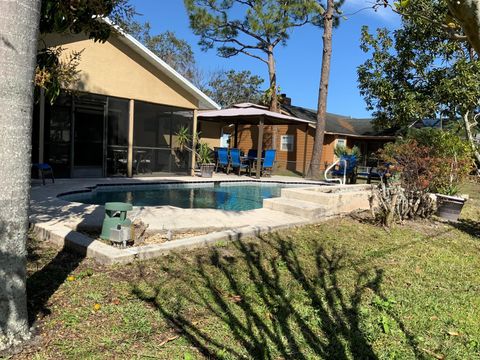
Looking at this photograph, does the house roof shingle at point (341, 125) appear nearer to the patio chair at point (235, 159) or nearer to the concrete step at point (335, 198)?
the patio chair at point (235, 159)

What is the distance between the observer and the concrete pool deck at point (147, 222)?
4293mm

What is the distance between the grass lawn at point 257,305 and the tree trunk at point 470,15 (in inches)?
82.9

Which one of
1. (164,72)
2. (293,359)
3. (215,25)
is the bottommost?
(293,359)

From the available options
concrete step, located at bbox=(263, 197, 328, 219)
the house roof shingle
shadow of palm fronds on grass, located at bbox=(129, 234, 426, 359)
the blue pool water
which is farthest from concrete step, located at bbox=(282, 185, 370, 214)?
the house roof shingle

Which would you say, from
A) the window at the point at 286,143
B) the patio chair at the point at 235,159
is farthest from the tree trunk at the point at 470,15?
the window at the point at 286,143

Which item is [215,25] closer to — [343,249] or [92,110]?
[92,110]

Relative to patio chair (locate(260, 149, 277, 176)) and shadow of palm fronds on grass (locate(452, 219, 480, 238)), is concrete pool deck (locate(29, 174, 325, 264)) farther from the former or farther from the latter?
patio chair (locate(260, 149, 277, 176))

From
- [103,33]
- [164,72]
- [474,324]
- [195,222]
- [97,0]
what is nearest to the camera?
[474,324]

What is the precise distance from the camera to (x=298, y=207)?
710 cm

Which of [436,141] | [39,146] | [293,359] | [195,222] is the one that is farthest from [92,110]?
[293,359]

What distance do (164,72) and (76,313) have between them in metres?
11.6

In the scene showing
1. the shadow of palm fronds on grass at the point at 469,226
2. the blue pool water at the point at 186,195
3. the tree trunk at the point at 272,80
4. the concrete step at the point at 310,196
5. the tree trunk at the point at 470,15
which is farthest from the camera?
the tree trunk at the point at 272,80

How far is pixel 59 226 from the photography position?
5141mm

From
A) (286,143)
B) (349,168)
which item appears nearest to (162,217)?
(349,168)
